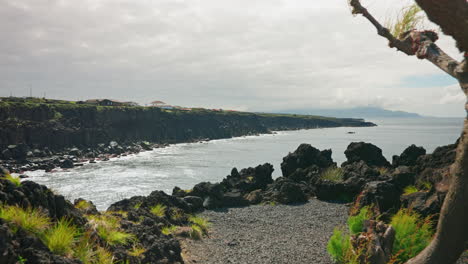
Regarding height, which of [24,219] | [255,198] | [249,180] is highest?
[24,219]

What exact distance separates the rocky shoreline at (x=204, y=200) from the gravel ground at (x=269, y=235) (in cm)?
117

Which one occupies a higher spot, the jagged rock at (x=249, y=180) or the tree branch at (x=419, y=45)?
the tree branch at (x=419, y=45)

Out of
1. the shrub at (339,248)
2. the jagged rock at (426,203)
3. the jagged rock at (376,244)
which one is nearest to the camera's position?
the jagged rock at (376,244)

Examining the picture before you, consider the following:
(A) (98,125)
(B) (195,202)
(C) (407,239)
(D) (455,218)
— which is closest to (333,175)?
(B) (195,202)

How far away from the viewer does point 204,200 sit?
22.3 meters

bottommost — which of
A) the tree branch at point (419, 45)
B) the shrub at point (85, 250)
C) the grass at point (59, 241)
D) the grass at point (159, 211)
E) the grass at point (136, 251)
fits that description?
the grass at point (159, 211)

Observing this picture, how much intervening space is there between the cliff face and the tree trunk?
8646 centimetres

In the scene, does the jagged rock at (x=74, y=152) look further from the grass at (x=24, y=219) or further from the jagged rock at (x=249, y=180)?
the grass at (x=24, y=219)

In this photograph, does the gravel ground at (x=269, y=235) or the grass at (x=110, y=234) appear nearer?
the grass at (x=110, y=234)

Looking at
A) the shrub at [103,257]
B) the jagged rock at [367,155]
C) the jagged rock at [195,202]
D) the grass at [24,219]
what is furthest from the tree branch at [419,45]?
Result: the jagged rock at [367,155]

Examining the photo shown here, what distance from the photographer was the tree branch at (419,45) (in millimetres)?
7307

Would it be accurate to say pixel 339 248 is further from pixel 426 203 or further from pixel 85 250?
pixel 85 250

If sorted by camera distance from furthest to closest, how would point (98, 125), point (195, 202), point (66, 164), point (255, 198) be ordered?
point (98, 125) < point (66, 164) < point (255, 198) < point (195, 202)

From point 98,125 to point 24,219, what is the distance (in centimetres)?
10366
